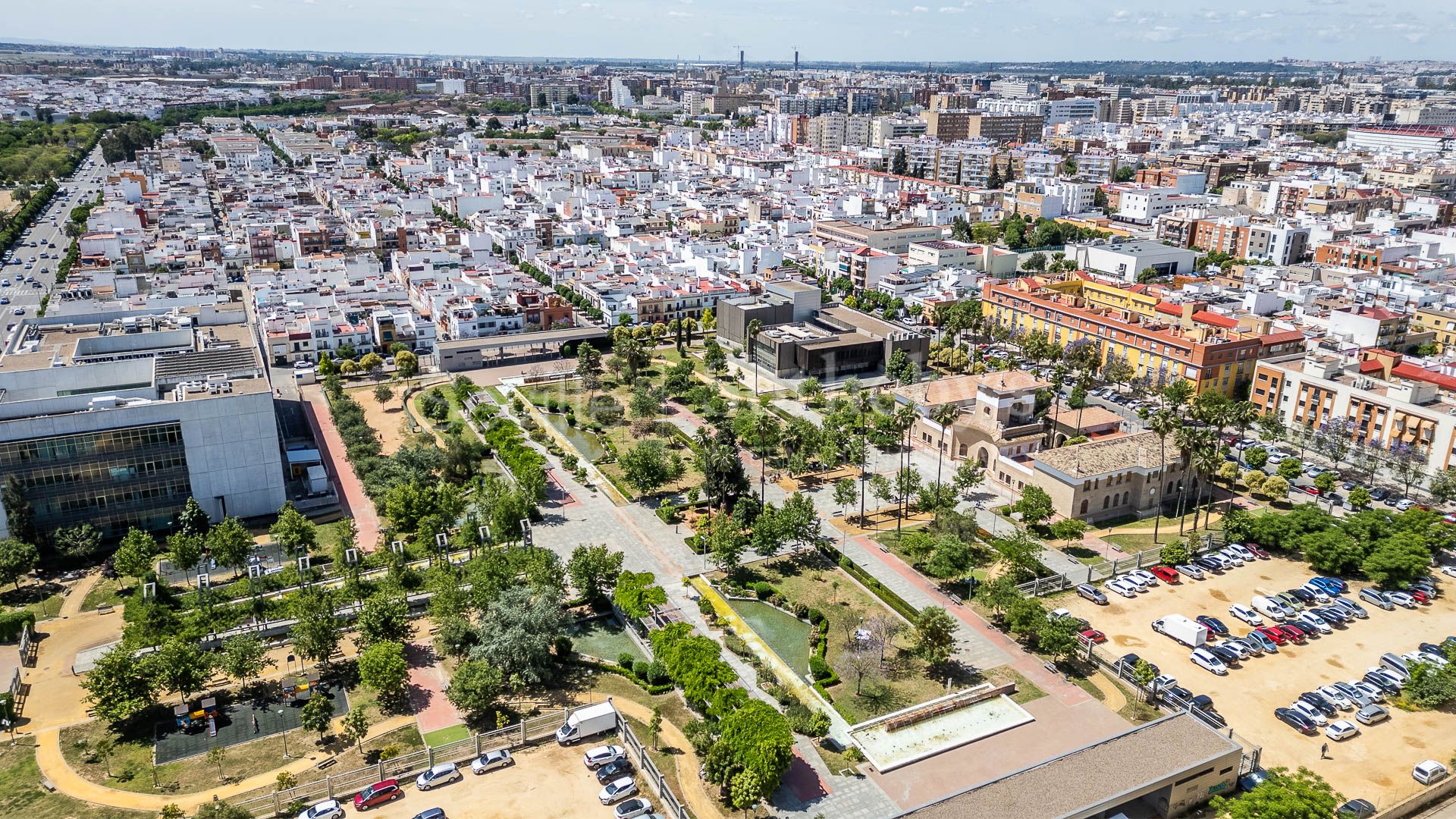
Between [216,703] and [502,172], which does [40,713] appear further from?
[502,172]

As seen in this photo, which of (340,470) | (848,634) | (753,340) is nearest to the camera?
(848,634)

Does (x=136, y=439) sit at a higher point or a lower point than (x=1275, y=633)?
higher

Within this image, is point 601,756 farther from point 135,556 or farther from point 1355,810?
point 135,556

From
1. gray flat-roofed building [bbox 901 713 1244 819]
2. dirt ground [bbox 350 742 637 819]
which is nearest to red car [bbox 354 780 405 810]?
dirt ground [bbox 350 742 637 819]

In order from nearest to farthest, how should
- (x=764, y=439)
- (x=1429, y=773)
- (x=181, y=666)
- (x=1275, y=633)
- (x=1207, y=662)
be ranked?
(x=1429, y=773)
(x=181, y=666)
(x=1207, y=662)
(x=1275, y=633)
(x=764, y=439)

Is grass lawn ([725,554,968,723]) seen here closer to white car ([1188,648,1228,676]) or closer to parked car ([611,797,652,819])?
parked car ([611,797,652,819])

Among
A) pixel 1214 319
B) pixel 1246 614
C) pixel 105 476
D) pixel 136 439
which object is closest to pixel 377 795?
pixel 136 439

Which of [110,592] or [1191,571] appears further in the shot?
[1191,571]
